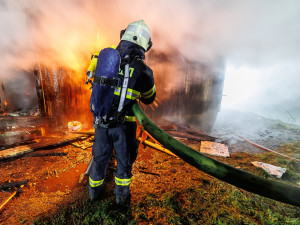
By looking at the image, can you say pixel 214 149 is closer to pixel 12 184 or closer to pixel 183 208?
pixel 183 208

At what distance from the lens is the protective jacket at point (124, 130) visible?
2078 millimetres

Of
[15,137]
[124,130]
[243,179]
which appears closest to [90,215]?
[124,130]

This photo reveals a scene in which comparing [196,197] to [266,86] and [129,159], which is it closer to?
[129,159]

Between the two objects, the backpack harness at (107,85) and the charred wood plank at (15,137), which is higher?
the backpack harness at (107,85)

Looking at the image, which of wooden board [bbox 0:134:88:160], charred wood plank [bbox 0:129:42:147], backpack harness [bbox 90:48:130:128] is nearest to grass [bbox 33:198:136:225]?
backpack harness [bbox 90:48:130:128]

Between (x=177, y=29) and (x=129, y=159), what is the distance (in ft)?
23.3

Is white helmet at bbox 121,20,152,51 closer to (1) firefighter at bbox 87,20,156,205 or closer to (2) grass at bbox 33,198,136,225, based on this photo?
(1) firefighter at bbox 87,20,156,205

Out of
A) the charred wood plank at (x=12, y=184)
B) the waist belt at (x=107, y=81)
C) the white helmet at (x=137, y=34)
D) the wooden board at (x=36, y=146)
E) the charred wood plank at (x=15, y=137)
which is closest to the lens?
the waist belt at (x=107, y=81)

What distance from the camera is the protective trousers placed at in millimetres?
2201

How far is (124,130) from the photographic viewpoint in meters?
2.21

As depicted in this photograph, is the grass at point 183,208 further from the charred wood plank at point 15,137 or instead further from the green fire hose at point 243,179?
the charred wood plank at point 15,137

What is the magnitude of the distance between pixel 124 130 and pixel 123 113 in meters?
0.29

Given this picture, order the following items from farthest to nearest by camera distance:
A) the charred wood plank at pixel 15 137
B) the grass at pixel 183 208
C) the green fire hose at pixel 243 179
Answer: the charred wood plank at pixel 15 137 → the grass at pixel 183 208 → the green fire hose at pixel 243 179

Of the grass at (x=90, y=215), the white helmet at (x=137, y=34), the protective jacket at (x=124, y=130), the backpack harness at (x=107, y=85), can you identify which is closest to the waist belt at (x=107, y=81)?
the backpack harness at (x=107, y=85)
